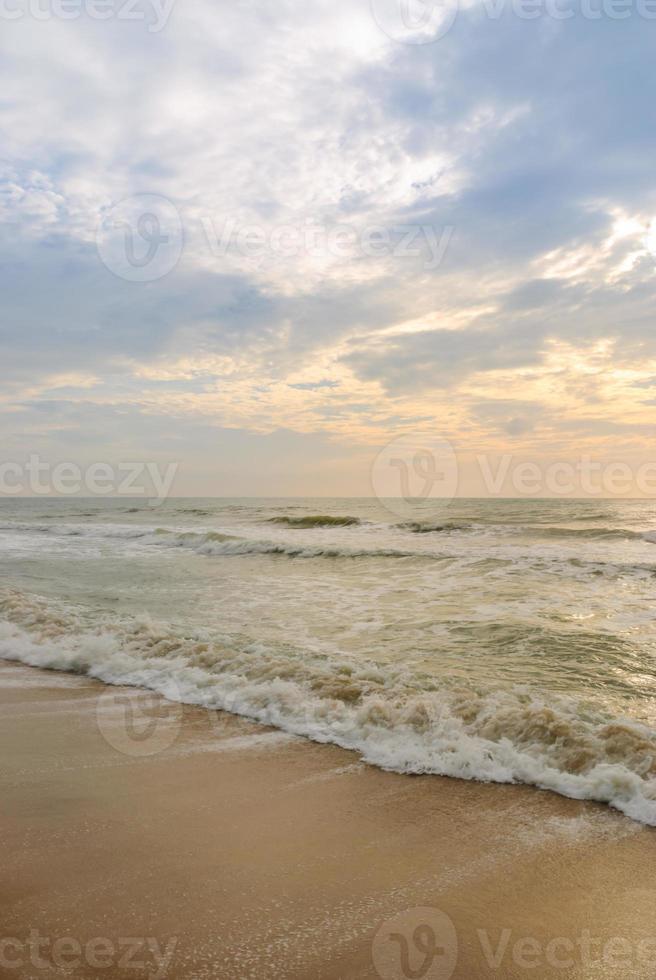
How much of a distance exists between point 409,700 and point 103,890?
3154 millimetres

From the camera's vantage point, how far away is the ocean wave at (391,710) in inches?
172

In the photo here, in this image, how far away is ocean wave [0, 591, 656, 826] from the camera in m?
4.36

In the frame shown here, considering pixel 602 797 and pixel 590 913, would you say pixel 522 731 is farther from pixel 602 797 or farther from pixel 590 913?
pixel 590 913

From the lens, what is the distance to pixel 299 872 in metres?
3.14

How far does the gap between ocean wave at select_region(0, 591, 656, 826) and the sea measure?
2cm

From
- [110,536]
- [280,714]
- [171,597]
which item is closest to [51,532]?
[110,536]

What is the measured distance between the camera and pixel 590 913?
284cm
